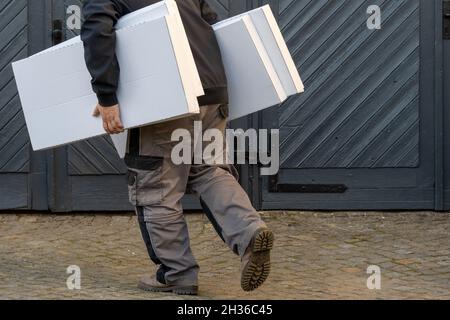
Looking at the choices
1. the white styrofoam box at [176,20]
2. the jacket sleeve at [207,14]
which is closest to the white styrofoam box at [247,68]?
the jacket sleeve at [207,14]

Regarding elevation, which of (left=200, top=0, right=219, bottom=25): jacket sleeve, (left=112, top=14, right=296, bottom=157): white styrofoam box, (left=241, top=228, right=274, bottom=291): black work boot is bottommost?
(left=241, top=228, right=274, bottom=291): black work boot

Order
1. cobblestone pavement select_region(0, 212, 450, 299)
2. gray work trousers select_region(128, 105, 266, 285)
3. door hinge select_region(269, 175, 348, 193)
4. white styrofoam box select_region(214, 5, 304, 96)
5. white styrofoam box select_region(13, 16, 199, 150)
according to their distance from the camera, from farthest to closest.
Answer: door hinge select_region(269, 175, 348, 193)
cobblestone pavement select_region(0, 212, 450, 299)
white styrofoam box select_region(214, 5, 304, 96)
gray work trousers select_region(128, 105, 266, 285)
white styrofoam box select_region(13, 16, 199, 150)

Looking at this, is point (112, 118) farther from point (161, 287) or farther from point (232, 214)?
point (161, 287)

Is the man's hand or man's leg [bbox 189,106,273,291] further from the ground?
the man's hand

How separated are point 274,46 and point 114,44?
83 centimetres

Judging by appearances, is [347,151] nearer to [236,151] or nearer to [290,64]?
[236,151]

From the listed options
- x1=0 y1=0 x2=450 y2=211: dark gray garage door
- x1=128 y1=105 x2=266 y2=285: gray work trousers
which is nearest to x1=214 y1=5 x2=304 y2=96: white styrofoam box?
x1=128 y1=105 x2=266 y2=285: gray work trousers

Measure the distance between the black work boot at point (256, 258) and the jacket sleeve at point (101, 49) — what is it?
3.07 feet

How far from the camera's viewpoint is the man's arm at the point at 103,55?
4.72m

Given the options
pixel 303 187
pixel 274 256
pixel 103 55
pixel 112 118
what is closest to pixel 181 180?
pixel 112 118

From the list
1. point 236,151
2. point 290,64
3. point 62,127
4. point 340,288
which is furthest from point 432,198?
point 62,127

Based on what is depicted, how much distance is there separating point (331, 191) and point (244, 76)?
232 centimetres

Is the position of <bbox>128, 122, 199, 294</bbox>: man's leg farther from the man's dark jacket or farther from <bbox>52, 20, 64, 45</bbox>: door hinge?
<bbox>52, 20, 64, 45</bbox>: door hinge

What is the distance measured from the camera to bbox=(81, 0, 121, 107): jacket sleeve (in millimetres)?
4719
